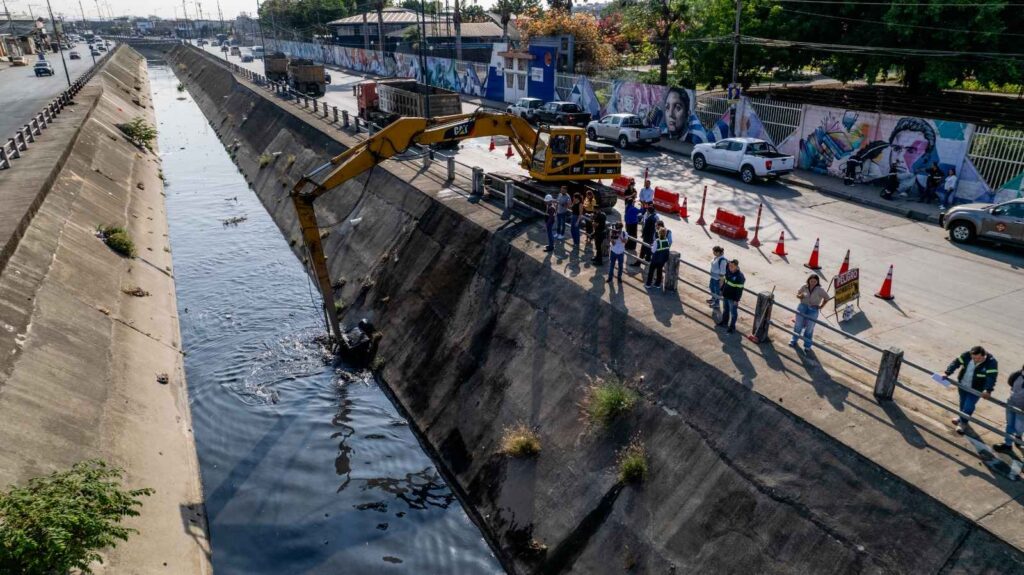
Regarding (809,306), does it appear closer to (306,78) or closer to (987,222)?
(987,222)

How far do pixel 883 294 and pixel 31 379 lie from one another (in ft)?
66.3

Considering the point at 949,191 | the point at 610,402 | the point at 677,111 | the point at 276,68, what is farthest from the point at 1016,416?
the point at 276,68

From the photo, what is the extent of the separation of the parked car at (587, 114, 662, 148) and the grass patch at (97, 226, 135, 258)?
985 inches

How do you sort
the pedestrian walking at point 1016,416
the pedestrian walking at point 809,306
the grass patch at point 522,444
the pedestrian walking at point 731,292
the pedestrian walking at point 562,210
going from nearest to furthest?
1. the pedestrian walking at point 1016,416
2. the pedestrian walking at point 809,306
3. the pedestrian walking at point 731,292
4. the grass patch at point 522,444
5. the pedestrian walking at point 562,210

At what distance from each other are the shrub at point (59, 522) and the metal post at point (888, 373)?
1209cm

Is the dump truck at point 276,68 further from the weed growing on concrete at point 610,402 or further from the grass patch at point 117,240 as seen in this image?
the weed growing on concrete at point 610,402

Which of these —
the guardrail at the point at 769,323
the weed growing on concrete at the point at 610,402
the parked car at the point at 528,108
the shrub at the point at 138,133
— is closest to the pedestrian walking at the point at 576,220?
the guardrail at the point at 769,323

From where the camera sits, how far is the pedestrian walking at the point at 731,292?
12531mm

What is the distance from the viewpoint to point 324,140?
36.3 m

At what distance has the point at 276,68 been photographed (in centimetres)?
6700

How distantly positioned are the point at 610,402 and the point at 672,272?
3.98 metres

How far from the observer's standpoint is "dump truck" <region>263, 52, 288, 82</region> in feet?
219

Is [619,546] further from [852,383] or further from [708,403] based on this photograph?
[852,383]

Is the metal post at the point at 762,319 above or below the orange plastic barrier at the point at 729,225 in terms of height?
above
